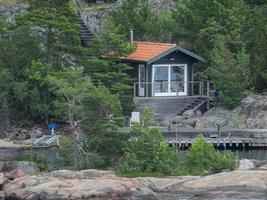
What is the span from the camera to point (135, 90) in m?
54.8

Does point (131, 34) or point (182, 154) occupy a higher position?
point (131, 34)

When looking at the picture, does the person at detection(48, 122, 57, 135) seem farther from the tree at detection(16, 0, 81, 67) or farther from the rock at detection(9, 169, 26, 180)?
the rock at detection(9, 169, 26, 180)

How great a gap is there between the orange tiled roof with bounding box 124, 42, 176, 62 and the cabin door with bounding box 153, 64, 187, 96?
0.69m

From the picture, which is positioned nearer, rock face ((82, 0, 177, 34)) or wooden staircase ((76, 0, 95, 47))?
wooden staircase ((76, 0, 95, 47))

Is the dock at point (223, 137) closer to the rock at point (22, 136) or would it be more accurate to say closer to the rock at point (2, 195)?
the rock at point (22, 136)

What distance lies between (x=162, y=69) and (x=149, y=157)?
15876 millimetres

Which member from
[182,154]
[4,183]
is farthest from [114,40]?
[4,183]

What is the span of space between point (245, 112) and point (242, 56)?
274 cm

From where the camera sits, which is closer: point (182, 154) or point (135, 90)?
point (182, 154)

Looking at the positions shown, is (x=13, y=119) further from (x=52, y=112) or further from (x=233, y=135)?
(x=233, y=135)

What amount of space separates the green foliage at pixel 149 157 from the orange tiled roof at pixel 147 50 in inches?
570

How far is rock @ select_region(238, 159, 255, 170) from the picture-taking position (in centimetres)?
4056

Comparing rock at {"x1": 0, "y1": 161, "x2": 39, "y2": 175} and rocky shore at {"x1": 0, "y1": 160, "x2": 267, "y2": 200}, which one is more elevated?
rock at {"x1": 0, "y1": 161, "x2": 39, "y2": 175}

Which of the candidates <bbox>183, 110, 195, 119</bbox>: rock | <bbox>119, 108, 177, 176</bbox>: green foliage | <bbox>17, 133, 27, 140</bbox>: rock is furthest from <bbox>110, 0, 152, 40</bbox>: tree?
<bbox>119, 108, 177, 176</bbox>: green foliage
